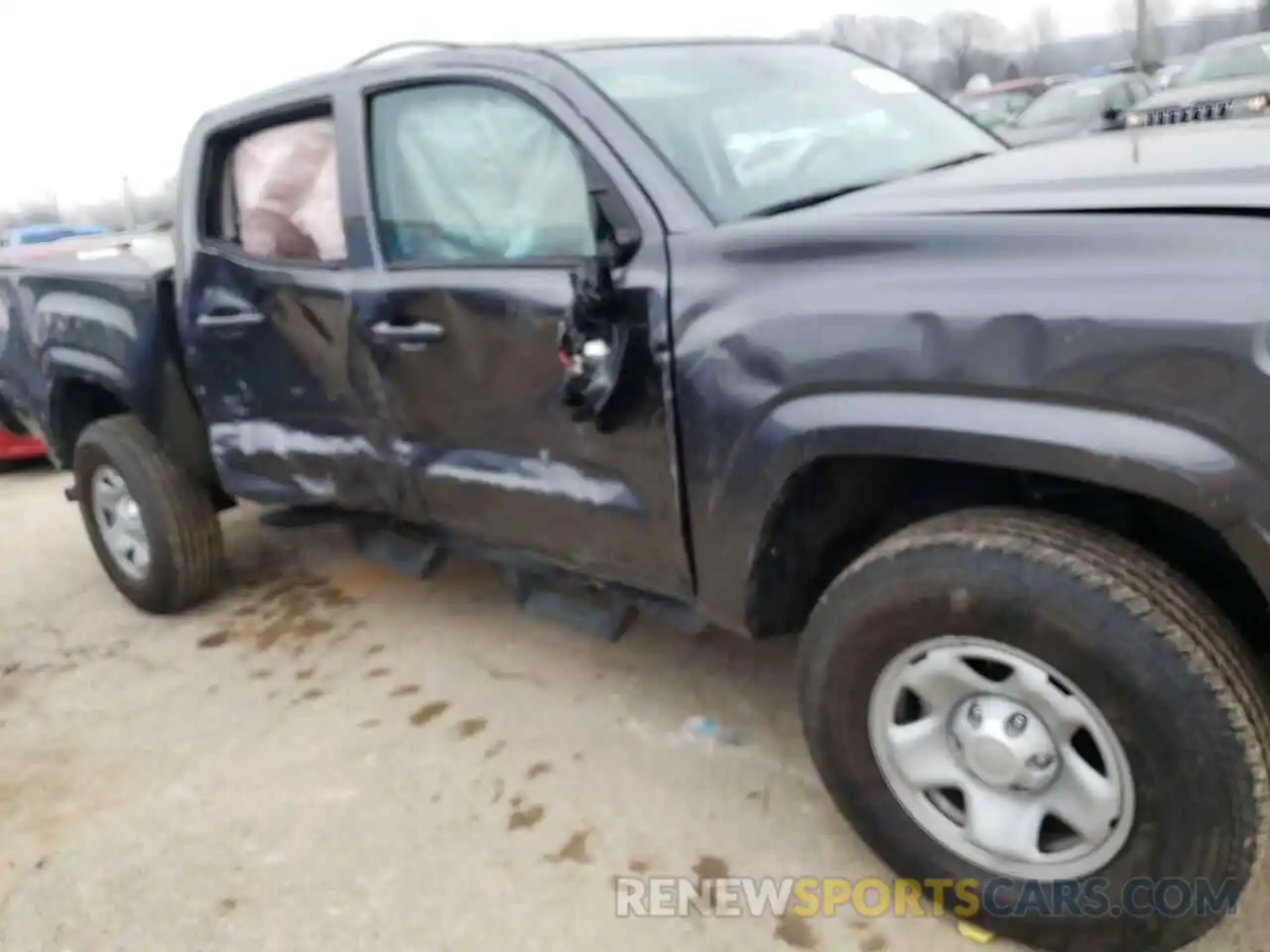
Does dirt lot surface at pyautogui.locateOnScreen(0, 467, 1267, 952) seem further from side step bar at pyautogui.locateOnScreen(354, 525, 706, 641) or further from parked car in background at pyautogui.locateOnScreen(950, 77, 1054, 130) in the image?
parked car in background at pyautogui.locateOnScreen(950, 77, 1054, 130)

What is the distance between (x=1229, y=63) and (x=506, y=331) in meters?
9.90

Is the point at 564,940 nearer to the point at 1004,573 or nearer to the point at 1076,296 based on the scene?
the point at 1004,573

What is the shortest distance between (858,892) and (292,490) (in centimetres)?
212

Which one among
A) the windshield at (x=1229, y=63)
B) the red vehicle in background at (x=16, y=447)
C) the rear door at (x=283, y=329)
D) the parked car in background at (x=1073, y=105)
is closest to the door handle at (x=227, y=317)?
the rear door at (x=283, y=329)

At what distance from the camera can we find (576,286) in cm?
242

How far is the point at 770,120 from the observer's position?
2.83 metres

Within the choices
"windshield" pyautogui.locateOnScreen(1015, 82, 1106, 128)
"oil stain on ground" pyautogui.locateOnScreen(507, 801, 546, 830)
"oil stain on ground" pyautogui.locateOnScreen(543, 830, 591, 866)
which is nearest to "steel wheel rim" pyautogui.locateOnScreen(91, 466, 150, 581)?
"oil stain on ground" pyautogui.locateOnScreen(507, 801, 546, 830)

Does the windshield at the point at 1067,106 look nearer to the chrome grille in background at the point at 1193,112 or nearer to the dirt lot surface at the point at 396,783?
the chrome grille in background at the point at 1193,112

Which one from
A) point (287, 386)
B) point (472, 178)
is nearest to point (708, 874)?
point (472, 178)

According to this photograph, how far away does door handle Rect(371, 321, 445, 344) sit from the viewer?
285 cm

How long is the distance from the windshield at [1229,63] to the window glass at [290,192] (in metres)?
8.79

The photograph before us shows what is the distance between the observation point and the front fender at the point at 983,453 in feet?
5.54

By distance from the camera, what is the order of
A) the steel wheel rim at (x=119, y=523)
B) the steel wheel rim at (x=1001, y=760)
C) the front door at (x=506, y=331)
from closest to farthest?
the steel wheel rim at (x=1001, y=760) < the front door at (x=506, y=331) < the steel wheel rim at (x=119, y=523)

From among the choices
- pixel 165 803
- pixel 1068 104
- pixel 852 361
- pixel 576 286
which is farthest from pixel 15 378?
pixel 1068 104
